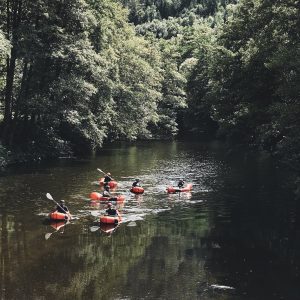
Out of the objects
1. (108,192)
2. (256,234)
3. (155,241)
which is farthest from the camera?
(108,192)

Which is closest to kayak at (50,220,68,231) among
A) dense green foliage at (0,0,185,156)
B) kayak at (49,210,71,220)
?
kayak at (49,210,71,220)

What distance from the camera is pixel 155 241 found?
2214 centimetres

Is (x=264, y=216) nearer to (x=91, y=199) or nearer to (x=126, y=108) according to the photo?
(x=91, y=199)

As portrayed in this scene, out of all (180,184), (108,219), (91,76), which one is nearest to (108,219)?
(108,219)

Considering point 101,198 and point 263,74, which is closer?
point 101,198

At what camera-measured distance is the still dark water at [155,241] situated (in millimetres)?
16750

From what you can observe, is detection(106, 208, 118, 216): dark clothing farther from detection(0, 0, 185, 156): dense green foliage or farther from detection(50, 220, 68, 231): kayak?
detection(0, 0, 185, 156): dense green foliage

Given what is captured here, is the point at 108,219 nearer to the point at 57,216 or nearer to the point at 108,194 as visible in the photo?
the point at 57,216

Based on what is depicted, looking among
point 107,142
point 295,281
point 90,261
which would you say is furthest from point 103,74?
point 295,281

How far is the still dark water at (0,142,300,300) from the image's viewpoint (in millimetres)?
16750

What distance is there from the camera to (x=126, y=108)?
6166 centimetres

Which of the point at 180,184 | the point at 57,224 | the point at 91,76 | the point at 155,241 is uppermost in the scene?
the point at 91,76

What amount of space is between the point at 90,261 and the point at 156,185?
16496 mm

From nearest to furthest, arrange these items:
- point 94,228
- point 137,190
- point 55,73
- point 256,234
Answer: point 256,234, point 94,228, point 137,190, point 55,73
